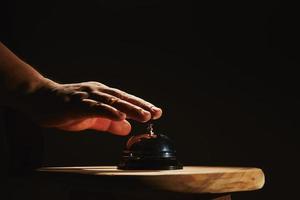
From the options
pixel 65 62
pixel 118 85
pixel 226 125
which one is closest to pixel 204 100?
pixel 226 125

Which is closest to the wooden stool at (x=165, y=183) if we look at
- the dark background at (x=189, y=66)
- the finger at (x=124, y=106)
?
the finger at (x=124, y=106)

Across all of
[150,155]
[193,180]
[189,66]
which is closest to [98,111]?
[150,155]

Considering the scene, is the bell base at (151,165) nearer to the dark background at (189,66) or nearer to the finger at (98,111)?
the finger at (98,111)

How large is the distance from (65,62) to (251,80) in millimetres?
786

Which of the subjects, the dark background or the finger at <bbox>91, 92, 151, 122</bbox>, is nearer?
the finger at <bbox>91, 92, 151, 122</bbox>

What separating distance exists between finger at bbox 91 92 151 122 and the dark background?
0.83 meters

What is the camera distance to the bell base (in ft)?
4.33

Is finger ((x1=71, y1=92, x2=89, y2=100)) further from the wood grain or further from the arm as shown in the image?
the wood grain

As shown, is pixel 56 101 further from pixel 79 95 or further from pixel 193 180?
pixel 193 180

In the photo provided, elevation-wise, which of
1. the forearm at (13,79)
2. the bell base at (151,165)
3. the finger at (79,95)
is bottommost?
the bell base at (151,165)

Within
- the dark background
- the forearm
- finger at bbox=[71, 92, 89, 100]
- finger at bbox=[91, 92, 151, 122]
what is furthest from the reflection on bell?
the dark background

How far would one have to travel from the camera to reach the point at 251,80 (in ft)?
6.79

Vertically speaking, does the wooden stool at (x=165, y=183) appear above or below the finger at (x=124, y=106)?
below

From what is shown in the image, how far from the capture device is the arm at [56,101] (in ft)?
4.14
